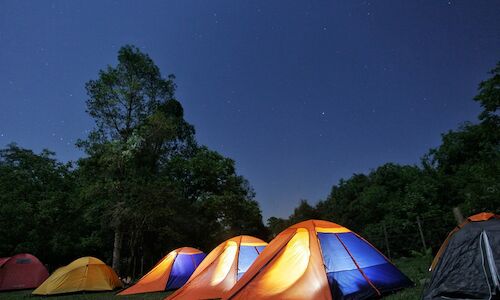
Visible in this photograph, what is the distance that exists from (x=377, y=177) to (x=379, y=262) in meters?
25.6

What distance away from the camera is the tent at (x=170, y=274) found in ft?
31.8

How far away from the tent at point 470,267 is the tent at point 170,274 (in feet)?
25.1

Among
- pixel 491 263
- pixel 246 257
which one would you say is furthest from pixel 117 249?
pixel 491 263

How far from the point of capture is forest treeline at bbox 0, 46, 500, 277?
17.5 metres

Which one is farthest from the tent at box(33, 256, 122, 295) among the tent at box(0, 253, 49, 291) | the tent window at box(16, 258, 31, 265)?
the tent window at box(16, 258, 31, 265)

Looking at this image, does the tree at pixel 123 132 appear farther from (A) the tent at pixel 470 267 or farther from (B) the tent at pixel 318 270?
(A) the tent at pixel 470 267

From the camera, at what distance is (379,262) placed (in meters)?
6.05

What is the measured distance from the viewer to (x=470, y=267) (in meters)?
4.30

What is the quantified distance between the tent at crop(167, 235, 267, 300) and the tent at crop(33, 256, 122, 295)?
Answer: 16.2 feet

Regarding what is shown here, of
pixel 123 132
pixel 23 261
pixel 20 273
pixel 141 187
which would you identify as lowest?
pixel 20 273

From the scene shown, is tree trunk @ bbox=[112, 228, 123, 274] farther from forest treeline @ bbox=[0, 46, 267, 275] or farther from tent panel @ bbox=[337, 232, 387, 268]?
tent panel @ bbox=[337, 232, 387, 268]

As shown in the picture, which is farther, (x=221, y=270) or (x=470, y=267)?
(x=221, y=270)

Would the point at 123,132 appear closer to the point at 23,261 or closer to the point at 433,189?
the point at 23,261

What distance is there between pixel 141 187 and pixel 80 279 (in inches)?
291
